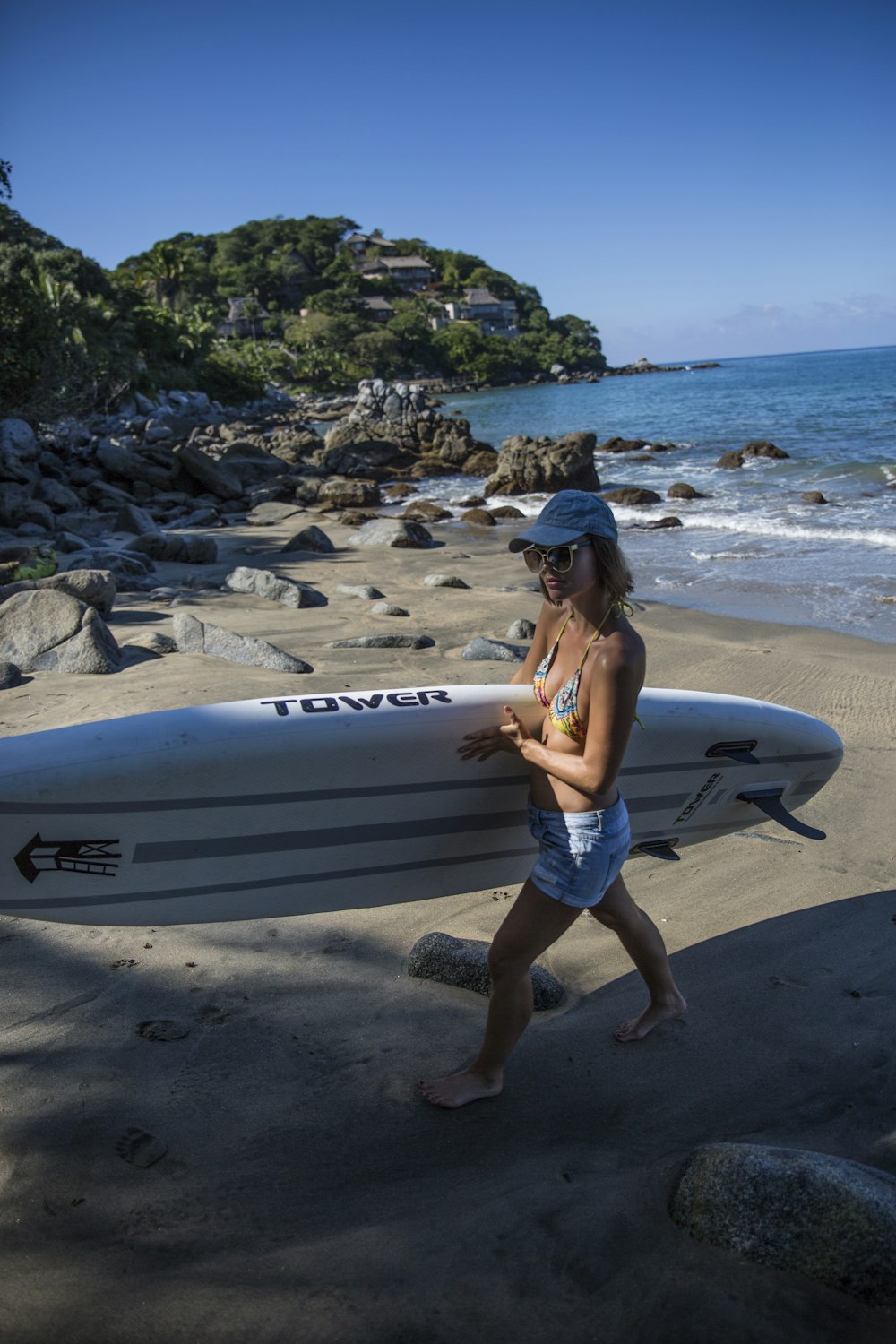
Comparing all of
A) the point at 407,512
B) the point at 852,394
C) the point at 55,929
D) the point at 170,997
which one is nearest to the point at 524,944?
the point at 170,997

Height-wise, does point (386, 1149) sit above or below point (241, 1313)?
below

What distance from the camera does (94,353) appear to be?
91.8 ft

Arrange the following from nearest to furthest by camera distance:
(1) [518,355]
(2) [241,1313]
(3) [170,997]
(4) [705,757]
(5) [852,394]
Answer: (2) [241,1313]
(3) [170,997]
(4) [705,757]
(5) [852,394]
(1) [518,355]

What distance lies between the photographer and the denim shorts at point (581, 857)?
2.39 metres

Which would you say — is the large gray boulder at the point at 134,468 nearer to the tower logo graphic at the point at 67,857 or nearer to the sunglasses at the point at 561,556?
the tower logo graphic at the point at 67,857

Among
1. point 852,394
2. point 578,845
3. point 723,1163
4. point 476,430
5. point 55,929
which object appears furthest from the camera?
point 852,394

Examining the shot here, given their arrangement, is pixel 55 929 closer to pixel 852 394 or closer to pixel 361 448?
pixel 361 448

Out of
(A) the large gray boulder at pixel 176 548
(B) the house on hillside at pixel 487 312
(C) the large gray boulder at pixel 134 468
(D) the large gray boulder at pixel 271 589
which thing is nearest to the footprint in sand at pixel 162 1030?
(D) the large gray boulder at pixel 271 589

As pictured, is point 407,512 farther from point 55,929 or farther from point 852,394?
point 852,394

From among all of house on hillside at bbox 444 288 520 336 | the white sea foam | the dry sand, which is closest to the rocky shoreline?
the white sea foam

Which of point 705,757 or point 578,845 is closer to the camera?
point 578,845

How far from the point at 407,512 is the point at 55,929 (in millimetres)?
16706

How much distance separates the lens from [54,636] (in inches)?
239

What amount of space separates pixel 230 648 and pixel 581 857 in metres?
4.50
